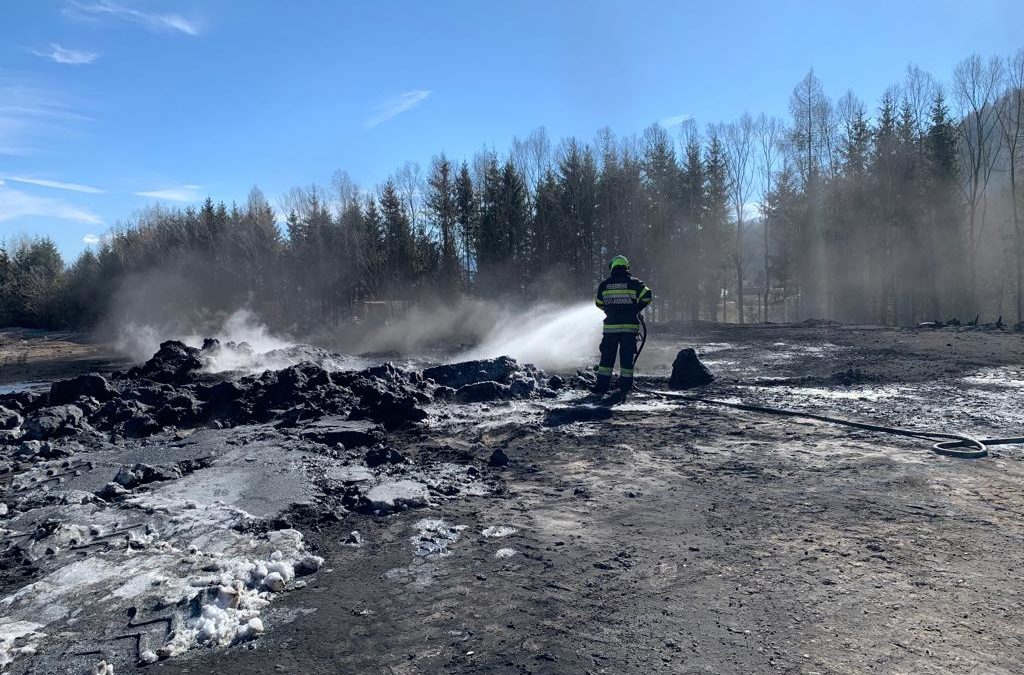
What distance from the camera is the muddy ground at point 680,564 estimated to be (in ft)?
11.1

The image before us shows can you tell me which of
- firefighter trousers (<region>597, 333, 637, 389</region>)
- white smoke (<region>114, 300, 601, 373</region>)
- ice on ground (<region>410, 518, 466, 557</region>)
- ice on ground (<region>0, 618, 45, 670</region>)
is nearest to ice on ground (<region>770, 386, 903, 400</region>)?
firefighter trousers (<region>597, 333, 637, 389</region>)

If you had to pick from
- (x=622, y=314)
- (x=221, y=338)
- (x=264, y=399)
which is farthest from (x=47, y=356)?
(x=622, y=314)

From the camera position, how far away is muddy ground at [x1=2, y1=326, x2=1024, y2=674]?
3.37 meters

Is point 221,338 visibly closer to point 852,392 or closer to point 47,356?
point 47,356

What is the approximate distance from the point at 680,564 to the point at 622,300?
6.80m

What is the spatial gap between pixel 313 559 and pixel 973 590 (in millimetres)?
4485

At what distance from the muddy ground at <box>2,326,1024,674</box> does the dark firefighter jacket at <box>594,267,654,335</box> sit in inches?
106

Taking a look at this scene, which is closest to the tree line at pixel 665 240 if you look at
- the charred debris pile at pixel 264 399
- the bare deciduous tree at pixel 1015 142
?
the bare deciduous tree at pixel 1015 142

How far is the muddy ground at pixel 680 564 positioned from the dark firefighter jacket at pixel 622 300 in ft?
8.85

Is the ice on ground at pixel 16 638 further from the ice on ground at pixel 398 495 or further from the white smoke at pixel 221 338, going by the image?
the white smoke at pixel 221 338

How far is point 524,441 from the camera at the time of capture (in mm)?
8281

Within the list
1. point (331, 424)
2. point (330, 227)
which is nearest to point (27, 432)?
point (331, 424)

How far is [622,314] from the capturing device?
1086 centimetres

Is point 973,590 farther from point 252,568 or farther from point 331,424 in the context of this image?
point 331,424
